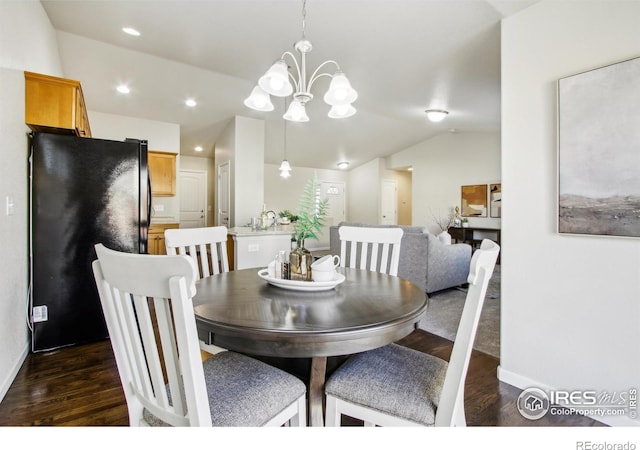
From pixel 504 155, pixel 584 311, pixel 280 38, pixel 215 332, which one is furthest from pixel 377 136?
pixel 215 332

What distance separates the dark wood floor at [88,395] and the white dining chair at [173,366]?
818 millimetres

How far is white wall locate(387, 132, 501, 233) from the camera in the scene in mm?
6781

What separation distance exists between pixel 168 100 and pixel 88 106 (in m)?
1.20

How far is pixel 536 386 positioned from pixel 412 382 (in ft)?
4.39

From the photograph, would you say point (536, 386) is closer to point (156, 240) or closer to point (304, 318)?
point (304, 318)

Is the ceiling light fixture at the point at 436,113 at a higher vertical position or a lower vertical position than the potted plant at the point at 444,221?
higher

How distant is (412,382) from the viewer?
1.17 m

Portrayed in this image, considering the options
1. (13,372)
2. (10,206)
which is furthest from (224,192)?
(13,372)

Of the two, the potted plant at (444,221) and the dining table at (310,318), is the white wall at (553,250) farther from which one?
the potted plant at (444,221)

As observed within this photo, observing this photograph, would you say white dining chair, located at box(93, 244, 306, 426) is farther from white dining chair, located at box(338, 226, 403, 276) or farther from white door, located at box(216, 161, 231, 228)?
white door, located at box(216, 161, 231, 228)

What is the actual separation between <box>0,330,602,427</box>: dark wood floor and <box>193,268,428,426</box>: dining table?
0.80 m

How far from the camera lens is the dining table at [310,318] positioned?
3.27 ft

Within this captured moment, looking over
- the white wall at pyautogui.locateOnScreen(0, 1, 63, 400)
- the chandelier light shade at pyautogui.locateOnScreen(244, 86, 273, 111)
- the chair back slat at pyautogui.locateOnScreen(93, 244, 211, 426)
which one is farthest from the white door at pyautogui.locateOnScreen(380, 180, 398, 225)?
the chair back slat at pyautogui.locateOnScreen(93, 244, 211, 426)

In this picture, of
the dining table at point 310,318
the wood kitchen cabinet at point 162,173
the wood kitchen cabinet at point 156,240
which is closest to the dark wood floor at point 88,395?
the dining table at point 310,318
